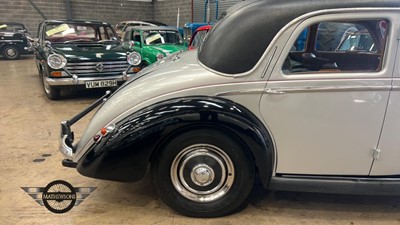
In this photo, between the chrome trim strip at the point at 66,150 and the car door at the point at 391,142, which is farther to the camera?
the chrome trim strip at the point at 66,150

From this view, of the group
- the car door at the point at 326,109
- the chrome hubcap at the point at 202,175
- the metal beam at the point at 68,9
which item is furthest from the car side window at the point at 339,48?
the metal beam at the point at 68,9

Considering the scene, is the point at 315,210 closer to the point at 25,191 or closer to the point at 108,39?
the point at 25,191

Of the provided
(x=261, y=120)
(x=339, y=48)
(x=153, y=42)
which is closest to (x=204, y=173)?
(x=261, y=120)

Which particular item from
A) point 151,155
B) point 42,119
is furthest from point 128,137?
point 42,119

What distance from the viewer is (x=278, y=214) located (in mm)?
2617

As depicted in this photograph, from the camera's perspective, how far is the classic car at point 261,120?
224 centimetres

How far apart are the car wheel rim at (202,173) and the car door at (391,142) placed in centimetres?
108

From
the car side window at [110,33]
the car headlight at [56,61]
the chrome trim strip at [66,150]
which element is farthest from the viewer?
the car side window at [110,33]

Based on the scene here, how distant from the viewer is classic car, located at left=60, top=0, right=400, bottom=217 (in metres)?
2.24

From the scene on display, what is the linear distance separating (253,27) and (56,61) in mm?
4503

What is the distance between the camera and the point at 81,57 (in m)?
5.92

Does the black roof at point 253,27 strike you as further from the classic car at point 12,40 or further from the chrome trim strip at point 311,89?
the classic car at point 12,40

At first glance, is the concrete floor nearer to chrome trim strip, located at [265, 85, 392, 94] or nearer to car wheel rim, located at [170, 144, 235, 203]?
car wheel rim, located at [170, 144, 235, 203]

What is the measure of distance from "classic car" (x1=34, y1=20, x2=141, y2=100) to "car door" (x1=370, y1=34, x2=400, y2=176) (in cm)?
493
